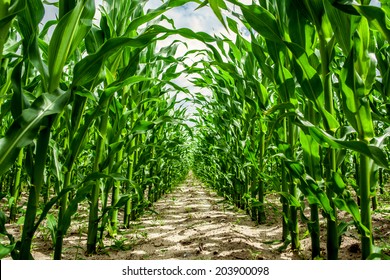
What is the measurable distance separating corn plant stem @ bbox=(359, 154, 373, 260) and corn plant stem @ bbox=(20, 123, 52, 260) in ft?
3.45

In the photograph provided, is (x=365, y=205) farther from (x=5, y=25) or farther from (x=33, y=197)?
(x=5, y=25)

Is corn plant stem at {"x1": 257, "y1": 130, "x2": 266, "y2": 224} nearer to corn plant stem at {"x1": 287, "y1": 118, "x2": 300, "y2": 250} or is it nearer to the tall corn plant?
corn plant stem at {"x1": 287, "y1": 118, "x2": 300, "y2": 250}

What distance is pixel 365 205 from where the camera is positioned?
3.48 ft

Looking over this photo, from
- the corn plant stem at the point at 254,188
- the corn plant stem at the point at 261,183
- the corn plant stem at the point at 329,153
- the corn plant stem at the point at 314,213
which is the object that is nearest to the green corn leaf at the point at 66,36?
the corn plant stem at the point at 329,153

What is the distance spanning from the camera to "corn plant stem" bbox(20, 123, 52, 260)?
3.32 feet

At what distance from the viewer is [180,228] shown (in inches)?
104

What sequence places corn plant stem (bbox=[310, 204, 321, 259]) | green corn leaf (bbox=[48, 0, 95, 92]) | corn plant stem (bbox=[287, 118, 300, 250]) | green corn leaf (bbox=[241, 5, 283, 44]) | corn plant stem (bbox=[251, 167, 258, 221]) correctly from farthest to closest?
corn plant stem (bbox=[251, 167, 258, 221]) → corn plant stem (bbox=[287, 118, 300, 250]) → corn plant stem (bbox=[310, 204, 321, 259]) → green corn leaf (bbox=[241, 5, 283, 44]) → green corn leaf (bbox=[48, 0, 95, 92])

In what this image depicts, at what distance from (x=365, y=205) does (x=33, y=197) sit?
110cm

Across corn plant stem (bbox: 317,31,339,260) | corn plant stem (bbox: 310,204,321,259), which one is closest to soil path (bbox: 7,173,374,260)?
corn plant stem (bbox: 310,204,321,259)

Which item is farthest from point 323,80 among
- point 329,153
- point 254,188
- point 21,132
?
point 254,188

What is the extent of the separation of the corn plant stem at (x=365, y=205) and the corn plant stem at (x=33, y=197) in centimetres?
105

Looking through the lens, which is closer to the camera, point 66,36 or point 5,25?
point 5,25
